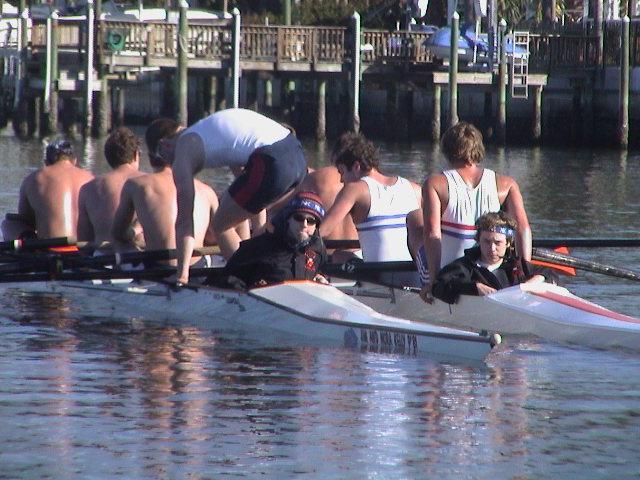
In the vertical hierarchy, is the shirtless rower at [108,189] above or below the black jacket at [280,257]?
above

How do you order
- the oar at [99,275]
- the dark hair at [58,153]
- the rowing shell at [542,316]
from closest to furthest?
1. the rowing shell at [542,316]
2. the oar at [99,275]
3. the dark hair at [58,153]

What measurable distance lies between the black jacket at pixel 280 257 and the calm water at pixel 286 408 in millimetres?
432

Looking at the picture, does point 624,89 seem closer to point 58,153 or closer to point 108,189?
point 58,153

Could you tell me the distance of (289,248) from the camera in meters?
8.72

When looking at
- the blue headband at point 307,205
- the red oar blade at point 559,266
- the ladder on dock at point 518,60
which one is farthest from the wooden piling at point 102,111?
the blue headband at point 307,205

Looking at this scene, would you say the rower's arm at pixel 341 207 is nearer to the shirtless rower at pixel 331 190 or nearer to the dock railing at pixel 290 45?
the shirtless rower at pixel 331 190

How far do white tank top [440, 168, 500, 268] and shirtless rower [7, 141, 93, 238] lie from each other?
3.41 meters

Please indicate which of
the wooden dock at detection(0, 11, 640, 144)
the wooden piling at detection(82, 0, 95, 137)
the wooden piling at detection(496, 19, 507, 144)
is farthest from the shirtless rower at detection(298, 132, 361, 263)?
the wooden piling at detection(496, 19, 507, 144)

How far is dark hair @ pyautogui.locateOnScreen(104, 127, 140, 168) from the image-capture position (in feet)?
32.7

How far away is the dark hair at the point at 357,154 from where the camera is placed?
911 centimetres

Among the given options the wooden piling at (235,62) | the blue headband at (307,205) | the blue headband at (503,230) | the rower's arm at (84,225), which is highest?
the wooden piling at (235,62)

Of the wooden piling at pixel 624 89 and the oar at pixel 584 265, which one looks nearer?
the oar at pixel 584 265

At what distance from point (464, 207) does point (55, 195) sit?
11.9ft

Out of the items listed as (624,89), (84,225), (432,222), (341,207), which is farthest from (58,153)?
(624,89)
